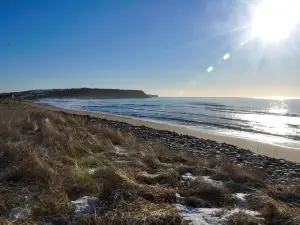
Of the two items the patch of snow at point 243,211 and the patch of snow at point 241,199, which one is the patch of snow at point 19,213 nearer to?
the patch of snow at point 243,211

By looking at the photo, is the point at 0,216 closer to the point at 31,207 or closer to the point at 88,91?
the point at 31,207

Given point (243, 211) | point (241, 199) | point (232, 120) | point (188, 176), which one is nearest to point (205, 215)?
point (243, 211)

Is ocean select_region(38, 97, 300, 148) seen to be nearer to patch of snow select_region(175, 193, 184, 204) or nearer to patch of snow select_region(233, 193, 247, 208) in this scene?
patch of snow select_region(233, 193, 247, 208)

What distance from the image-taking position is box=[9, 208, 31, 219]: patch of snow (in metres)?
3.79

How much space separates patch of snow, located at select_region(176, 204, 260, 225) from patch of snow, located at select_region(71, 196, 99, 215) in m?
1.35

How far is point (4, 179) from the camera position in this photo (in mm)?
5301

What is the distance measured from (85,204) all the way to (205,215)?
1876 millimetres

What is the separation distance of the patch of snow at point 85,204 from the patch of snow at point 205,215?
4.42 feet

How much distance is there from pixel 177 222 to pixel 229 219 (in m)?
0.81

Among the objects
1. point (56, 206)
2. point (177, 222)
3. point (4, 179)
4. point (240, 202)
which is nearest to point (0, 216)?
point (56, 206)

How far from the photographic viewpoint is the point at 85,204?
14.6 feet

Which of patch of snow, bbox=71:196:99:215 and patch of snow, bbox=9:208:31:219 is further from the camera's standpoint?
patch of snow, bbox=71:196:99:215

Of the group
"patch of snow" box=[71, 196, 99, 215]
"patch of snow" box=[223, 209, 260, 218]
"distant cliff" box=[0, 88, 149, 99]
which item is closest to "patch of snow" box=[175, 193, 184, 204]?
"patch of snow" box=[223, 209, 260, 218]

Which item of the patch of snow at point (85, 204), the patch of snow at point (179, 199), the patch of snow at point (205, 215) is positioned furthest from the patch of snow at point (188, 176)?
the patch of snow at point (85, 204)
